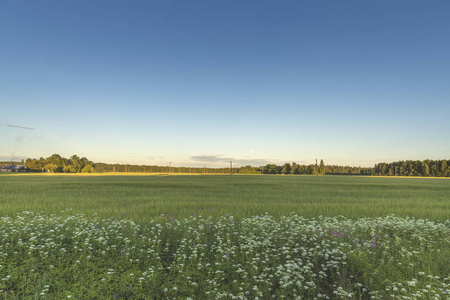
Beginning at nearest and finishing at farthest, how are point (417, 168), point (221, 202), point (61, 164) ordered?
point (221, 202) → point (417, 168) → point (61, 164)

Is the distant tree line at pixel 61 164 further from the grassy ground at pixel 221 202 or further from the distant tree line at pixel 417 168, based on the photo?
the distant tree line at pixel 417 168

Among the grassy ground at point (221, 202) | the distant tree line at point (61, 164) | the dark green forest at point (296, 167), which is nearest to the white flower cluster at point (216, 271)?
the grassy ground at point (221, 202)

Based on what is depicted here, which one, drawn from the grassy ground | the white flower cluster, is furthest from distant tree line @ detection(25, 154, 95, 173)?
the white flower cluster

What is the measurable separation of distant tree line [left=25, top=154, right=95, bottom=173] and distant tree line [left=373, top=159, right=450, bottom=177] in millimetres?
207104

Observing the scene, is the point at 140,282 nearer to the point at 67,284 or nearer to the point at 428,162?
the point at 67,284

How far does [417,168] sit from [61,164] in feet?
767

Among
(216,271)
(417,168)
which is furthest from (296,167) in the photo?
(216,271)

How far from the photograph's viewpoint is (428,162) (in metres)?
149

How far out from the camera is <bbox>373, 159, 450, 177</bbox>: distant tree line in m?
140

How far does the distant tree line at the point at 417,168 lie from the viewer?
14000 centimetres

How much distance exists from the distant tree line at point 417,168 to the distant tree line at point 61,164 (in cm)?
20710

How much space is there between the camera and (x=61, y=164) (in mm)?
163625

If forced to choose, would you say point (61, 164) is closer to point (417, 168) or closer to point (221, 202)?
point (221, 202)

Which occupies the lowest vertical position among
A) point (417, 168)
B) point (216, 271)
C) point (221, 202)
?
point (221, 202)
